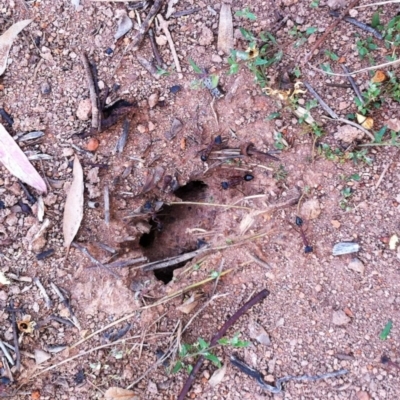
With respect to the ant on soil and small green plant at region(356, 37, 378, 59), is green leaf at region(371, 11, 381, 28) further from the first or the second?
the ant on soil

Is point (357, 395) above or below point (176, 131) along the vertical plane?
below

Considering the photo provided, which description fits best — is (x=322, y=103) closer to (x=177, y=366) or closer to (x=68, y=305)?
(x=177, y=366)

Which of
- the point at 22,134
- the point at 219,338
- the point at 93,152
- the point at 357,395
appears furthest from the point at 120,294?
the point at 357,395

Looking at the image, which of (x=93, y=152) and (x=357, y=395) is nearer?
(x=357, y=395)

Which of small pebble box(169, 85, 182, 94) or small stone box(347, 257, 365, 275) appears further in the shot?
small pebble box(169, 85, 182, 94)

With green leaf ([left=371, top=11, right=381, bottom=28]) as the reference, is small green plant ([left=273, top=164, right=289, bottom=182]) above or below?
below

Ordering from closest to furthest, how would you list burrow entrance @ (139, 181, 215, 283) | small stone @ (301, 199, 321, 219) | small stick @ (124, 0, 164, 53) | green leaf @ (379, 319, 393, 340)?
1. green leaf @ (379, 319, 393, 340)
2. small stone @ (301, 199, 321, 219)
3. small stick @ (124, 0, 164, 53)
4. burrow entrance @ (139, 181, 215, 283)

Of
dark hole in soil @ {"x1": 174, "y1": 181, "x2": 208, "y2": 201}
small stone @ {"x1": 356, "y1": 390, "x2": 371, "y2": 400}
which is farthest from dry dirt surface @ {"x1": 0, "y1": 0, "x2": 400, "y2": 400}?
dark hole in soil @ {"x1": 174, "y1": 181, "x2": 208, "y2": 201}

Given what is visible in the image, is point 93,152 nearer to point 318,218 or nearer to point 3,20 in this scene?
point 3,20
